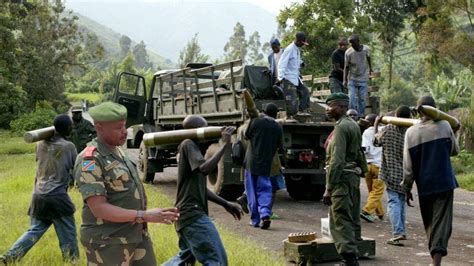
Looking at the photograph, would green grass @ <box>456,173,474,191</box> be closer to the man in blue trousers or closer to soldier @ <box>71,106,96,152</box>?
the man in blue trousers

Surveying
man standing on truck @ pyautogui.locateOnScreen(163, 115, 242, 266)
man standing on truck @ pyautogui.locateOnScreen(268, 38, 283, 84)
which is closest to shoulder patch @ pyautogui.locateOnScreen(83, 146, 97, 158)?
man standing on truck @ pyautogui.locateOnScreen(163, 115, 242, 266)

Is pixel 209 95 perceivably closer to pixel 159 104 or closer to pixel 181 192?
pixel 159 104

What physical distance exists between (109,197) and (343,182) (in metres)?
2.89

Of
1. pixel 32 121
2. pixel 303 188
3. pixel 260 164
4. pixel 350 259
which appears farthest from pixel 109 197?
pixel 32 121

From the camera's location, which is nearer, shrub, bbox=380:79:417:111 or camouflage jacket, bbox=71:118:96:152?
camouflage jacket, bbox=71:118:96:152

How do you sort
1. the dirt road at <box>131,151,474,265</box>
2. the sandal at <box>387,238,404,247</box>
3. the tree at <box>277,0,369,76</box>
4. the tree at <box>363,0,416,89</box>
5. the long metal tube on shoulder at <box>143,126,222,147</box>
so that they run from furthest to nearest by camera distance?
the tree at <box>363,0,416,89</box>, the tree at <box>277,0,369,76</box>, the sandal at <box>387,238,404,247</box>, the dirt road at <box>131,151,474,265</box>, the long metal tube on shoulder at <box>143,126,222,147</box>

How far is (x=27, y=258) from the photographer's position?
21.3ft

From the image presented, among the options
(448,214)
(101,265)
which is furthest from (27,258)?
(448,214)

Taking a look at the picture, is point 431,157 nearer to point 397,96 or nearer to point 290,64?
point 290,64

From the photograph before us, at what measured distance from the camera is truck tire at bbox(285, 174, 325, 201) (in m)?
11.7

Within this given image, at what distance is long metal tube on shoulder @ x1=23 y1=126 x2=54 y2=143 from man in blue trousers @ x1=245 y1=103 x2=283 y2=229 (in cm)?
325

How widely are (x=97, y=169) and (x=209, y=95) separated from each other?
7712 mm

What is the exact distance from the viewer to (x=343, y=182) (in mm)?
6227

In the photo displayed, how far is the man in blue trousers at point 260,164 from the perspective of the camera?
29.1 feet
